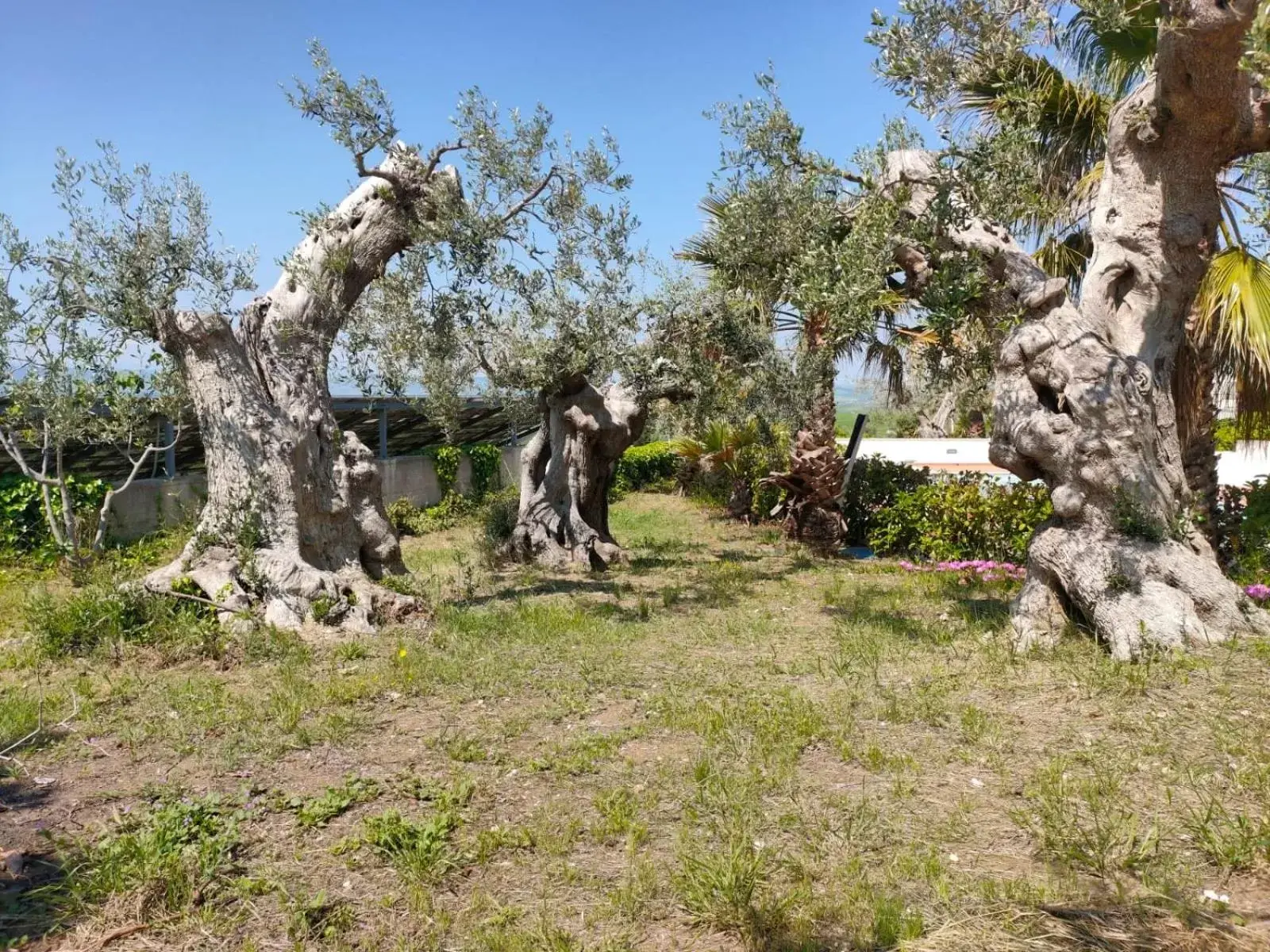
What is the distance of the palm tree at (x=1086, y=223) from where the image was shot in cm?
836

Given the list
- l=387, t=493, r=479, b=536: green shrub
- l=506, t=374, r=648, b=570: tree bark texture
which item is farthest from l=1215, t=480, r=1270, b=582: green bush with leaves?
l=387, t=493, r=479, b=536: green shrub

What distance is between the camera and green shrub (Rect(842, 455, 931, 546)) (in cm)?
1407

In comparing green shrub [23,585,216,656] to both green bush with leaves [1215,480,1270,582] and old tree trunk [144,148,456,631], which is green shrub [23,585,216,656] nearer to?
old tree trunk [144,148,456,631]

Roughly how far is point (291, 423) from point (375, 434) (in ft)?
40.6

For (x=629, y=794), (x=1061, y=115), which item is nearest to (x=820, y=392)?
(x=1061, y=115)

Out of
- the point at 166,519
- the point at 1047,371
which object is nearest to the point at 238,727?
the point at 1047,371

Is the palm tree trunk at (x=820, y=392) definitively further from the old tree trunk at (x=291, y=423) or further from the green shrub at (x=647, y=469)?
A: the green shrub at (x=647, y=469)

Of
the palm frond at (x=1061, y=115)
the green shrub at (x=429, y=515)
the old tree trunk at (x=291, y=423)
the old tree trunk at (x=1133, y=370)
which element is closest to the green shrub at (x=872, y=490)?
the palm frond at (x=1061, y=115)

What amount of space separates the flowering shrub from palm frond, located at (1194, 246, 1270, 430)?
10.0 feet

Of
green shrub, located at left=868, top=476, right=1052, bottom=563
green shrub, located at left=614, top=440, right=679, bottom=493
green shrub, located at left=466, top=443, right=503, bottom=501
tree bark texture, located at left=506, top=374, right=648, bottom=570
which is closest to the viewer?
green shrub, located at left=868, top=476, right=1052, bottom=563

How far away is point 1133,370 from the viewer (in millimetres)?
7074

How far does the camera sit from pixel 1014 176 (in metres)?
7.53

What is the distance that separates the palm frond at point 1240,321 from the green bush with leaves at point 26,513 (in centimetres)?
1361

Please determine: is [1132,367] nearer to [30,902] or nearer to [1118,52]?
[1118,52]
